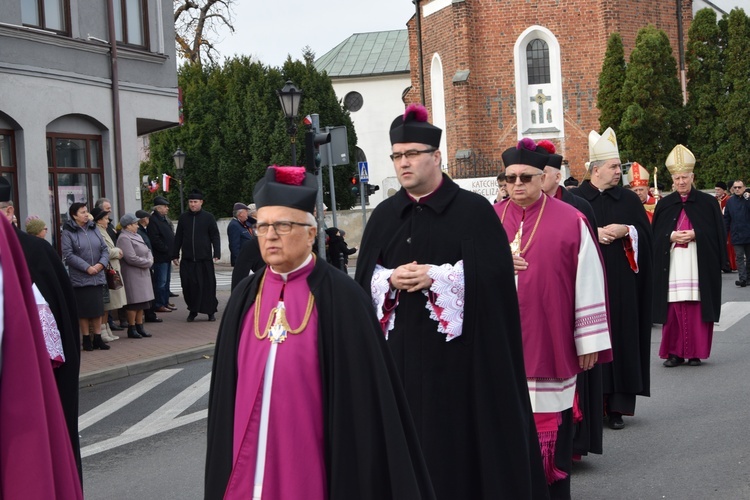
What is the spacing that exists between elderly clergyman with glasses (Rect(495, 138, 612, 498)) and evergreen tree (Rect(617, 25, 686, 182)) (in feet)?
94.0

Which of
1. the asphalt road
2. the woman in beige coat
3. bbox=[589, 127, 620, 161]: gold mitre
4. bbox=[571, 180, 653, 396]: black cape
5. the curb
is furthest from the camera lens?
the woman in beige coat

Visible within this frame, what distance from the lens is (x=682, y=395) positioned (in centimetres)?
977

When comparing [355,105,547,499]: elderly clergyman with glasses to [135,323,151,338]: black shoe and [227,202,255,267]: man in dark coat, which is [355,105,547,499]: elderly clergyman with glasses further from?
[227,202,255,267]: man in dark coat

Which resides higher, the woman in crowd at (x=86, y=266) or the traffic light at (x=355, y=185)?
the traffic light at (x=355, y=185)

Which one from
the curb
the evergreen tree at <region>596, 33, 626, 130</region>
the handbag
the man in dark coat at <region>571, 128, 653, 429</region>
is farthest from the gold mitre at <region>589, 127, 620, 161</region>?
the evergreen tree at <region>596, 33, 626, 130</region>

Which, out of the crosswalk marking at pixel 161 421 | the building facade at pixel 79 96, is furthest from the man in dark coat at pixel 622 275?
the building facade at pixel 79 96

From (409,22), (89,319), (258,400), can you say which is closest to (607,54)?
(409,22)

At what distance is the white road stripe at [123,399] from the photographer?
10070 mm

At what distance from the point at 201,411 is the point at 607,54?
28.8 meters

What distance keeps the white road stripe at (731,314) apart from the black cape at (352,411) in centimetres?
1132

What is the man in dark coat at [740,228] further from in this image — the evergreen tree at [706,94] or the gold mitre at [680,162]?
the evergreen tree at [706,94]

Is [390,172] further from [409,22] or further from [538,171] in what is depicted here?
[538,171]

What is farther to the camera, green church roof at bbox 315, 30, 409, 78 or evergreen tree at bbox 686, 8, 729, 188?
green church roof at bbox 315, 30, 409, 78

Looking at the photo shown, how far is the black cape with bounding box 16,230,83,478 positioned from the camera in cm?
607
